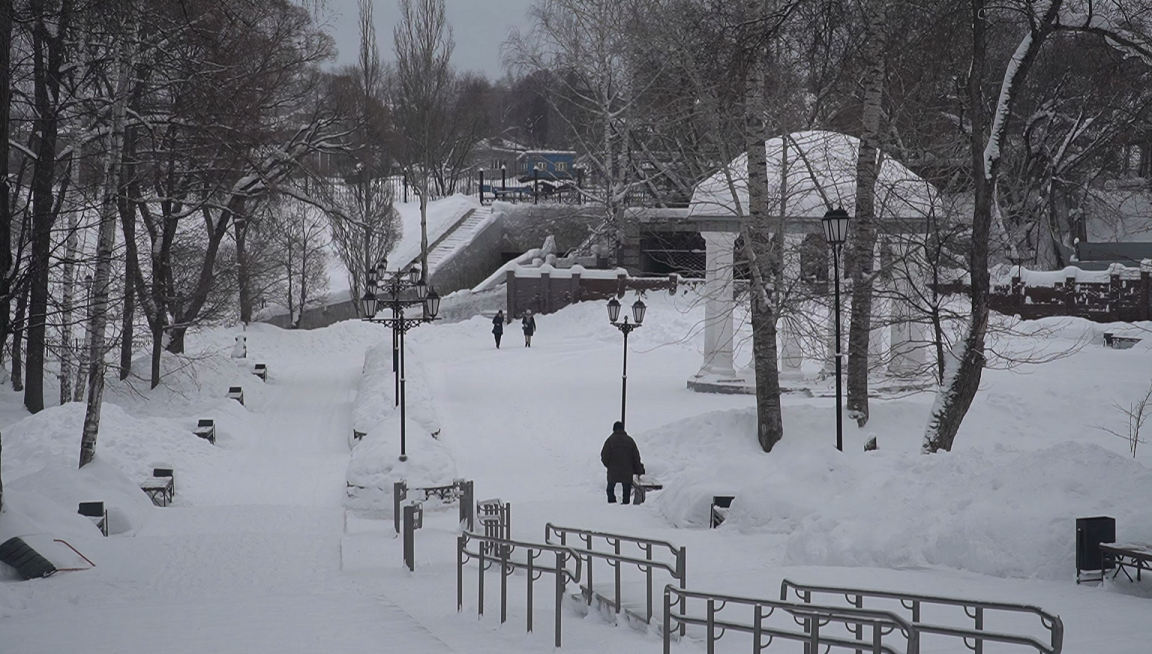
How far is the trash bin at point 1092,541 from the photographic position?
8.03m

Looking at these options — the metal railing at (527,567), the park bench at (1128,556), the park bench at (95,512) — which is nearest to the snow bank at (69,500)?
the park bench at (95,512)

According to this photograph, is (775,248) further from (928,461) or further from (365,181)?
(365,181)

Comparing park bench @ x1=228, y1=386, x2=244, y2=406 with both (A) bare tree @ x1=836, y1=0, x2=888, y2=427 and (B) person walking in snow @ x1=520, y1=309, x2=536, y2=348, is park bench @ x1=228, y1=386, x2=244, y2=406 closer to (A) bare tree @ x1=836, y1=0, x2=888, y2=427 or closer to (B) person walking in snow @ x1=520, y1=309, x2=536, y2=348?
(B) person walking in snow @ x1=520, y1=309, x2=536, y2=348

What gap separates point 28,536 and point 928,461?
9152 millimetres

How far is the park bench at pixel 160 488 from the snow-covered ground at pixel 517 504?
0.38 metres

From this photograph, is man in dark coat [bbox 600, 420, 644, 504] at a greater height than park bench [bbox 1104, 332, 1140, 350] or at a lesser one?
lesser

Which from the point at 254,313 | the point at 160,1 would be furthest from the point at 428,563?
the point at 254,313

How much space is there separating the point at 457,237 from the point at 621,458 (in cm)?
3998

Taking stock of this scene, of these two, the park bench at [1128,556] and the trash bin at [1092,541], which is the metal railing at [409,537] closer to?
the trash bin at [1092,541]

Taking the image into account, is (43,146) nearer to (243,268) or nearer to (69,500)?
(69,500)

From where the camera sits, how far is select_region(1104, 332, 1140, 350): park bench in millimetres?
32062

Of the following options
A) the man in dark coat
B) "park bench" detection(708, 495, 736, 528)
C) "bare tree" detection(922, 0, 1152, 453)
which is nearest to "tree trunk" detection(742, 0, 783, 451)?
the man in dark coat

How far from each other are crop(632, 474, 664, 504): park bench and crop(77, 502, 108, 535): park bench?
7396 millimetres

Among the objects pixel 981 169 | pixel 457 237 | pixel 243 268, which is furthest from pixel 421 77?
pixel 981 169
